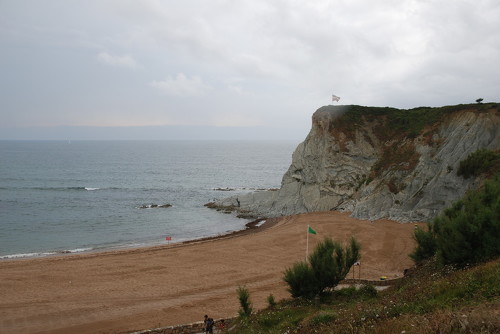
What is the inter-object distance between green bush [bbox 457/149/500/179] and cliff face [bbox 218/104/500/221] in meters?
0.78

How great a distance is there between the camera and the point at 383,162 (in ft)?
150

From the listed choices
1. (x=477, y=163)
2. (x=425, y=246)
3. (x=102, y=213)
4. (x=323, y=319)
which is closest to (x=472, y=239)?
(x=425, y=246)

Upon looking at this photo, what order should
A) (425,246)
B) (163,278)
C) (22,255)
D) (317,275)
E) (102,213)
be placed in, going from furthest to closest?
(102,213) → (22,255) → (163,278) → (425,246) → (317,275)

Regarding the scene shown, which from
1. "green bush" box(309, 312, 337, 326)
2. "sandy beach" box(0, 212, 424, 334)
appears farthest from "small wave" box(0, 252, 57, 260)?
"green bush" box(309, 312, 337, 326)

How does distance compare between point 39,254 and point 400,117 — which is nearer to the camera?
point 39,254

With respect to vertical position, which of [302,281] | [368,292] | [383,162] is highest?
[383,162]

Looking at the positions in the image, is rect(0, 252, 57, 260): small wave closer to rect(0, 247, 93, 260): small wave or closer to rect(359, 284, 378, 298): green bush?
rect(0, 247, 93, 260): small wave

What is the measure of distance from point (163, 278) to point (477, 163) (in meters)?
28.2

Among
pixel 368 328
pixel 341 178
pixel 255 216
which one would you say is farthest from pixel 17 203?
pixel 368 328

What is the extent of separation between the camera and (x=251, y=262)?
30453 mm

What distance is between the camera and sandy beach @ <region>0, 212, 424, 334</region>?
20.7m

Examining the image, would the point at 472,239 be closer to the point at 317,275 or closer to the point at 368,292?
the point at 368,292

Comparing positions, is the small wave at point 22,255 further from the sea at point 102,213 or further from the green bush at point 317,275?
the green bush at point 317,275

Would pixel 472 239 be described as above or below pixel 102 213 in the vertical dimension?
above
